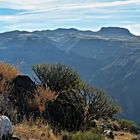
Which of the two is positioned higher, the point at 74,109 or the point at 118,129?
the point at 74,109

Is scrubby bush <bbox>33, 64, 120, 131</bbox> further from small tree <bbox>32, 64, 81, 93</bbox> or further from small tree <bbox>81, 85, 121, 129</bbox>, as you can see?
small tree <bbox>32, 64, 81, 93</bbox>

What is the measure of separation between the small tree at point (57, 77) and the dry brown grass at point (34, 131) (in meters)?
4.37

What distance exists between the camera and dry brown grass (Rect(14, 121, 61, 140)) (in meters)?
13.0

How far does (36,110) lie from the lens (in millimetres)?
16188

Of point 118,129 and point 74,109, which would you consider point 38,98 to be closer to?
point 74,109

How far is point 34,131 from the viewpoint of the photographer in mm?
13781

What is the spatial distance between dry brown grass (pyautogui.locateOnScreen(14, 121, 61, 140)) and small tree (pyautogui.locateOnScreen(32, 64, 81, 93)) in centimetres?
437

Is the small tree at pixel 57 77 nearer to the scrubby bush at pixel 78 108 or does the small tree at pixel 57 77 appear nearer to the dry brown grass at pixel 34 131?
the scrubby bush at pixel 78 108

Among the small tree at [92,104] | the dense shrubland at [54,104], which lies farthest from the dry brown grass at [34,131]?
the small tree at [92,104]

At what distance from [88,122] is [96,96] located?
3.16 feet

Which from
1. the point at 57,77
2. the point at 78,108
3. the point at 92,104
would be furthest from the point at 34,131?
the point at 57,77

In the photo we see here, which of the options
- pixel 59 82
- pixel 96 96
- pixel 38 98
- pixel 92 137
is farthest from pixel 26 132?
pixel 59 82

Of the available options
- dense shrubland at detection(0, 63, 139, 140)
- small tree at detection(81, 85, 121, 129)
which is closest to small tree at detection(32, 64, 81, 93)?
dense shrubland at detection(0, 63, 139, 140)

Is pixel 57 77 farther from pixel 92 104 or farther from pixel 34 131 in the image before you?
pixel 34 131
